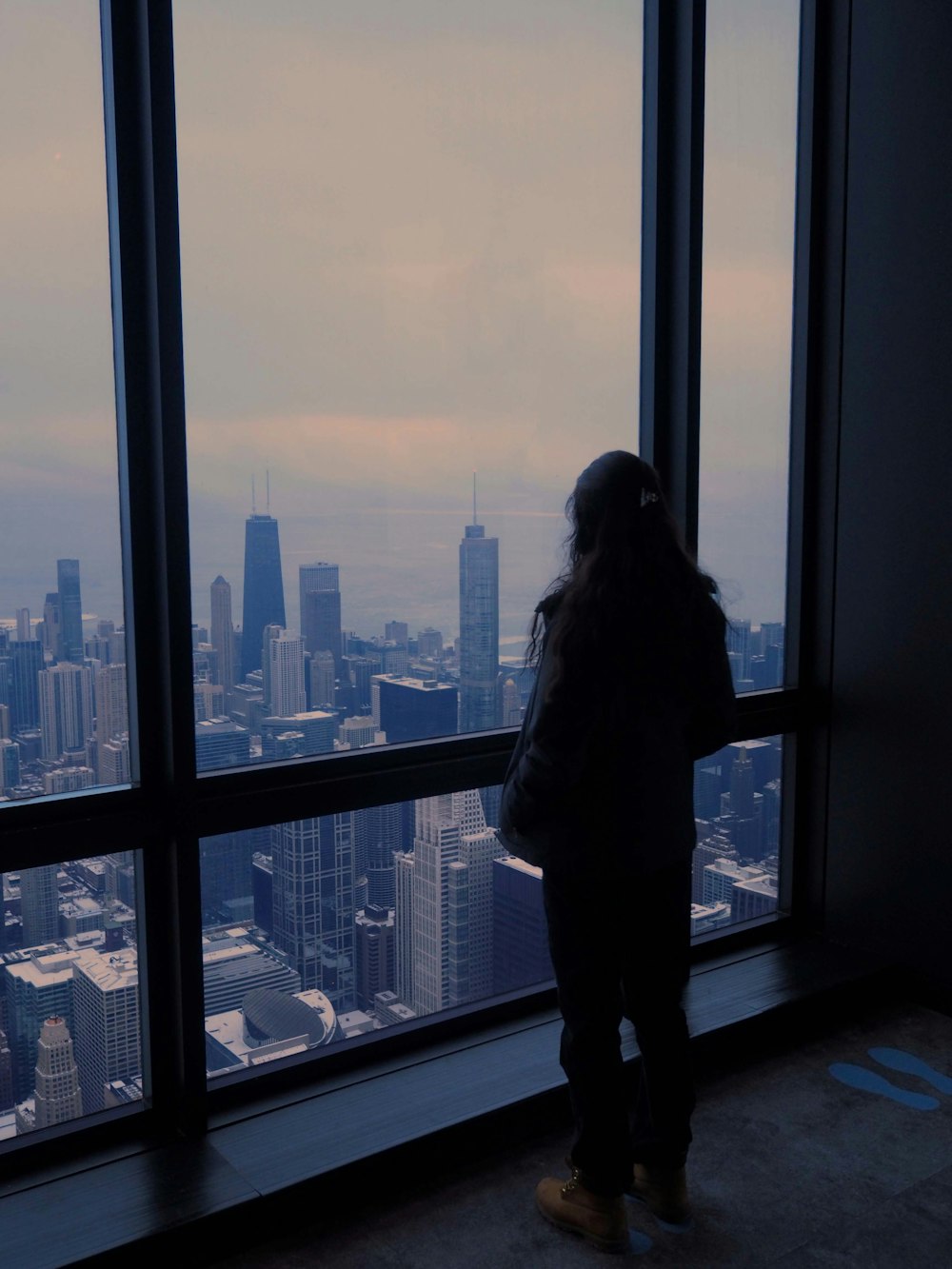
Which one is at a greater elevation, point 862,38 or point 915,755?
point 862,38

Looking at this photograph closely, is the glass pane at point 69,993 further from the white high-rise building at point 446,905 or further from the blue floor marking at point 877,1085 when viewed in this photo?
the blue floor marking at point 877,1085

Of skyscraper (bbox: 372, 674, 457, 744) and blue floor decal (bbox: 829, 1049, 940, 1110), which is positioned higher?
skyscraper (bbox: 372, 674, 457, 744)

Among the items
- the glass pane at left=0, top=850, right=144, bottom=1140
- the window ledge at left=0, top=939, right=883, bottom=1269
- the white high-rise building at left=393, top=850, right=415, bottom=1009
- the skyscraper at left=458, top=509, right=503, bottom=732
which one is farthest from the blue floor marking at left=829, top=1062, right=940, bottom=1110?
the glass pane at left=0, top=850, right=144, bottom=1140

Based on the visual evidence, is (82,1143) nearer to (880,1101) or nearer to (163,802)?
(163,802)

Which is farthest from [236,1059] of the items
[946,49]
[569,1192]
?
[946,49]

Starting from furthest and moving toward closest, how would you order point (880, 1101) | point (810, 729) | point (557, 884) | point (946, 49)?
point (810, 729), point (946, 49), point (880, 1101), point (557, 884)

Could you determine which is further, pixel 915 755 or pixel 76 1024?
pixel 915 755

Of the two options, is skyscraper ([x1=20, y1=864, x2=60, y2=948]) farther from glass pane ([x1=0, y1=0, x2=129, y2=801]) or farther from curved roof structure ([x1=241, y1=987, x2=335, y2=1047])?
curved roof structure ([x1=241, y1=987, x2=335, y2=1047])
